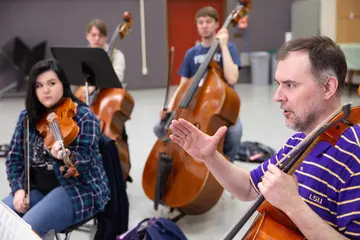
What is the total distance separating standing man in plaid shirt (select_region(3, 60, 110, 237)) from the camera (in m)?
1.84

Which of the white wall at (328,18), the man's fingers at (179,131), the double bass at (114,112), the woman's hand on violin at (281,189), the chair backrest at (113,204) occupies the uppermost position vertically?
the white wall at (328,18)

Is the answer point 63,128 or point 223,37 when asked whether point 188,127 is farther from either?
point 223,37

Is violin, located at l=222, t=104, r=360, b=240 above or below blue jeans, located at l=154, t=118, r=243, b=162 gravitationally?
above

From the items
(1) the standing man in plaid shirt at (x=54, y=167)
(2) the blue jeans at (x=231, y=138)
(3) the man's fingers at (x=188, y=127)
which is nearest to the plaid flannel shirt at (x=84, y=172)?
(1) the standing man in plaid shirt at (x=54, y=167)

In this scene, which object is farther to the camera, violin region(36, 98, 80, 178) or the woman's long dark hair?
the woman's long dark hair

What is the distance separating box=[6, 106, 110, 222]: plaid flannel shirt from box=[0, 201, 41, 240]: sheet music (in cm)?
68

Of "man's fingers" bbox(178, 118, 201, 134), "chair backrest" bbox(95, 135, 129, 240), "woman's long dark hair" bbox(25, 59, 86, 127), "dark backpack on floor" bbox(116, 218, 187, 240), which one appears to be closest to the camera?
"man's fingers" bbox(178, 118, 201, 134)

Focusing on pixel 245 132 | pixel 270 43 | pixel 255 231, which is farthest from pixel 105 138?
pixel 270 43

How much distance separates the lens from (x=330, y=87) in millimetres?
1124

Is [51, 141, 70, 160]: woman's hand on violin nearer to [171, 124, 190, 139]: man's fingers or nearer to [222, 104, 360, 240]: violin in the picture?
[171, 124, 190, 139]: man's fingers

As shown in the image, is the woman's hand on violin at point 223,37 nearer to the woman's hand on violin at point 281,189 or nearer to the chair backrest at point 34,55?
the woman's hand on violin at point 281,189

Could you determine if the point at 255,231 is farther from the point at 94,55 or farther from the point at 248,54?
the point at 248,54

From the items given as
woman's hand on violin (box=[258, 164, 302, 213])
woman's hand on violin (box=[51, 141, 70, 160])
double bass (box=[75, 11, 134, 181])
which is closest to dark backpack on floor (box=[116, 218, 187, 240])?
woman's hand on violin (box=[51, 141, 70, 160])

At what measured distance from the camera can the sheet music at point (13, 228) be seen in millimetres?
1062
